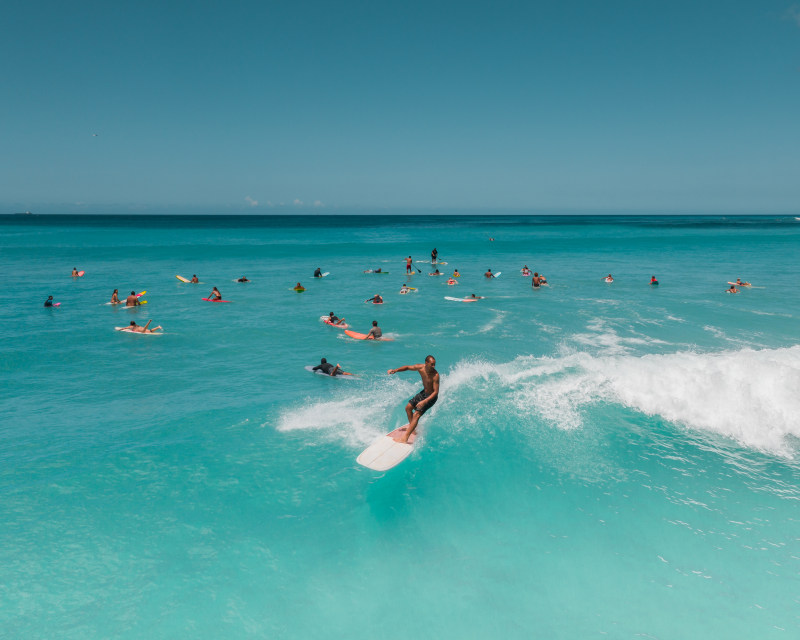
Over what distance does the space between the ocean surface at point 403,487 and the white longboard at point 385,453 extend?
0.41m

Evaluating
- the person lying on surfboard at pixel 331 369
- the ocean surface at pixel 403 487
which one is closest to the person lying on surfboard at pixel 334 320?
the ocean surface at pixel 403 487

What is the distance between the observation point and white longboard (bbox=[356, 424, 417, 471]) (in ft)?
40.3

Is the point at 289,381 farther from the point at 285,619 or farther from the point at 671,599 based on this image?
the point at 671,599

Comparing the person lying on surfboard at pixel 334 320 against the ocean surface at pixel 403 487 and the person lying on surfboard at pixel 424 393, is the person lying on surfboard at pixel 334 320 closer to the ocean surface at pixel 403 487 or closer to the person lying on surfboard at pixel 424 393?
the ocean surface at pixel 403 487

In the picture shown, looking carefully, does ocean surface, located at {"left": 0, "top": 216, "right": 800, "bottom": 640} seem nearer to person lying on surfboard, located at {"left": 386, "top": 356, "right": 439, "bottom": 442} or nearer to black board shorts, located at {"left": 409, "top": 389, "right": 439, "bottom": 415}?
person lying on surfboard, located at {"left": 386, "top": 356, "right": 439, "bottom": 442}

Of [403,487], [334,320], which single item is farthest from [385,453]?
[334,320]

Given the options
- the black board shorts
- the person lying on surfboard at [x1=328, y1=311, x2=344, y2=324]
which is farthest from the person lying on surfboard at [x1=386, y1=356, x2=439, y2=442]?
the person lying on surfboard at [x1=328, y1=311, x2=344, y2=324]

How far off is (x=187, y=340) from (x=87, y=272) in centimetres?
3698

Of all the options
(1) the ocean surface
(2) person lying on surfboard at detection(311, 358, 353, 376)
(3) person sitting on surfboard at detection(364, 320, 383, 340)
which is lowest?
(1) the ocean surface

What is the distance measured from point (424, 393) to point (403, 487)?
106 inches

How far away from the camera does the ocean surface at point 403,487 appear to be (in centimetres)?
834

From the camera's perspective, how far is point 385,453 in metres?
12.7

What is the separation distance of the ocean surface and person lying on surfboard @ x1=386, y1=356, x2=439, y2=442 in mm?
1201

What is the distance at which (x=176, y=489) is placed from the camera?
1163cm
